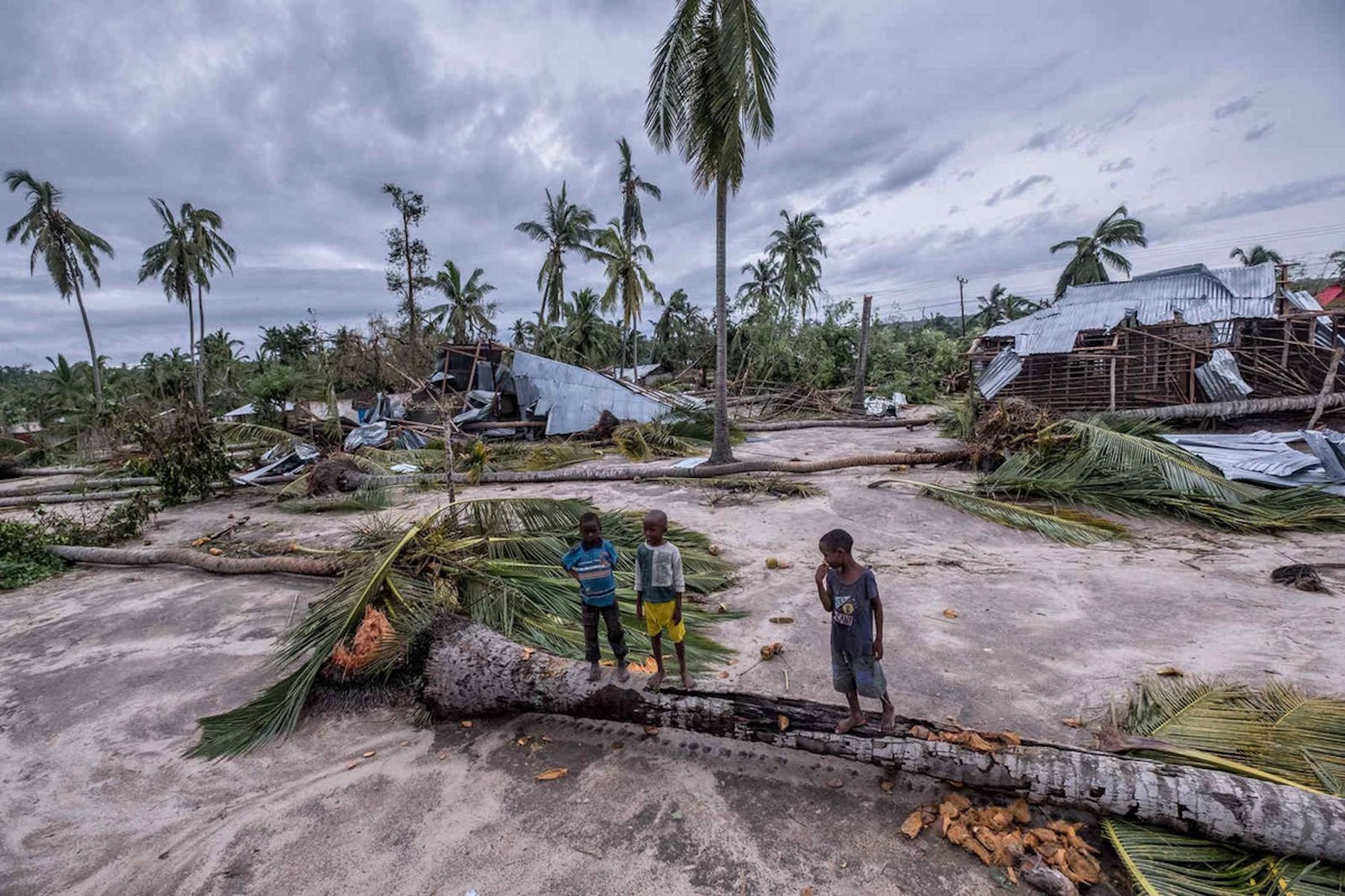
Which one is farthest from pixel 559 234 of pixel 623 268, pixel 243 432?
pixel 243 432

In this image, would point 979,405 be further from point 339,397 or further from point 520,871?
point 339,397

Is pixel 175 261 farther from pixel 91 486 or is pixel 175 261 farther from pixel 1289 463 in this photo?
pixel 1289 463

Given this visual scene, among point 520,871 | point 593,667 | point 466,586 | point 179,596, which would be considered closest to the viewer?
point 520,871

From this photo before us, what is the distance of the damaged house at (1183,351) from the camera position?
13.2 metres

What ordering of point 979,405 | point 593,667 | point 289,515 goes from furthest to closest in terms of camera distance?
1. point 979,405
2. point 289,515
3. point 593,667

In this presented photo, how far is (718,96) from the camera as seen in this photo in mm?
10766

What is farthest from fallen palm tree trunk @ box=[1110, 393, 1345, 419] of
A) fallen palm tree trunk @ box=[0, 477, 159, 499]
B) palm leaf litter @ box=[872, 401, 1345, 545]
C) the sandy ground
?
fallen palm tree trunk @ box=[0, 477, 159, 499]

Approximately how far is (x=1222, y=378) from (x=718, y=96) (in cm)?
Answer: 1298

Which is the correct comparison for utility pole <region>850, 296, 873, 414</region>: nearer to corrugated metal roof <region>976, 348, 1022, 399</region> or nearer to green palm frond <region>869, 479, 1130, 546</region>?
corrugated metal roof <region>976, 348, 1022, 399</region>

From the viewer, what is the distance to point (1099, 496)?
25.8 feet

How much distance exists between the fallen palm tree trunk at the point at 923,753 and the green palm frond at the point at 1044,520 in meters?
5.09

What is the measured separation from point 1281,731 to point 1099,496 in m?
5.82

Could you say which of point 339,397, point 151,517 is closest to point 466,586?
point 151,517

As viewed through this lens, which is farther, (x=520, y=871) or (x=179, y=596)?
(x=179, y=596)
